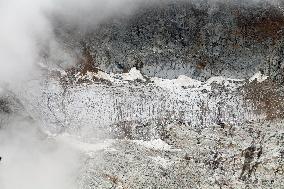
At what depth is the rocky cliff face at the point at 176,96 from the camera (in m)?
39.0

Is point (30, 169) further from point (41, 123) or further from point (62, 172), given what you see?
point (41, 123)

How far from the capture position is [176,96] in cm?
4638

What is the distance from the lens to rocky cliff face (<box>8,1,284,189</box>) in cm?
3897

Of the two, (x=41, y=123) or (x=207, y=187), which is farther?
(x=41, y=123)

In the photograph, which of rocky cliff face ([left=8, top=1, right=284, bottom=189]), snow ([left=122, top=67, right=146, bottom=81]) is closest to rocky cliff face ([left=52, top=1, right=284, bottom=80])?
rocky cliff face ([left=8, top=1, right=284, bottom=189])

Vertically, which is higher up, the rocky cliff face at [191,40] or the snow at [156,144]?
the rocky cliff face at [191,40]

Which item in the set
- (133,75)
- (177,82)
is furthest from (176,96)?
(133,75)

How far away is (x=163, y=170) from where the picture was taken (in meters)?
38.8

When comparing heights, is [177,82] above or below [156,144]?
above

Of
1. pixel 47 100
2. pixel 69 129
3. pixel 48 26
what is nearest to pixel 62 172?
pixel 69 129

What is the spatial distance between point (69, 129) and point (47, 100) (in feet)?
11.7

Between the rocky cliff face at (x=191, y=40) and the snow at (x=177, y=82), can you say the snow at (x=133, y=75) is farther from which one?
the snow at (x=177, y=82)

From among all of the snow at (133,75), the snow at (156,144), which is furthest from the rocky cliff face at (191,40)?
the snow at (156,144)

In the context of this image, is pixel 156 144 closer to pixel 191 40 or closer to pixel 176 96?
pixel 176 96
